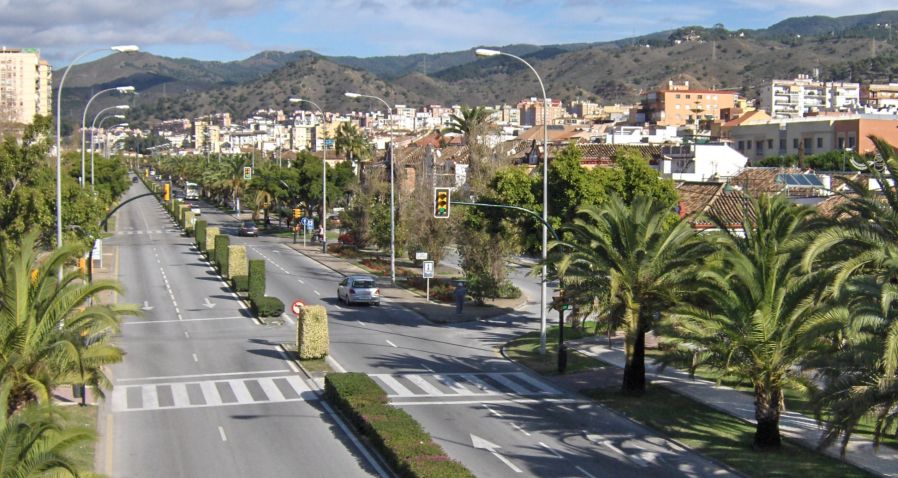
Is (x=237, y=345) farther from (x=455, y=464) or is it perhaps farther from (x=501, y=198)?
(x=455, y=464)

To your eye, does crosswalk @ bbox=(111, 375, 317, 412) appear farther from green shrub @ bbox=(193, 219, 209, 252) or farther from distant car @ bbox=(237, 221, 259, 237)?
distant car @ bbox=(237, 221, 259, 237)

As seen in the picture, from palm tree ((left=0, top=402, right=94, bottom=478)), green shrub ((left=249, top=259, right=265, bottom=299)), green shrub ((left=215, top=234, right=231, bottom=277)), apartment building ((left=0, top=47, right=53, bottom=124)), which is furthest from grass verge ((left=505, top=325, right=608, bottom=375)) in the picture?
apartment building ((left=0, top=47, right=53, bottom=124))

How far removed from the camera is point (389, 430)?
22109 millimetres

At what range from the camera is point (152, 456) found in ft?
72.8

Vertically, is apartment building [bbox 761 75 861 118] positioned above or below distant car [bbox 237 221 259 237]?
above

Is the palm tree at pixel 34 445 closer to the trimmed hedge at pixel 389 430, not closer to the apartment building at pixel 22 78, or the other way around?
the trimmed hedge at pixel 389 430

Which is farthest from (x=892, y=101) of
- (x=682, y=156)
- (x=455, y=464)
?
(x=455, y=464)

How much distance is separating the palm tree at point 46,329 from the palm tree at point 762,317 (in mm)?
12734

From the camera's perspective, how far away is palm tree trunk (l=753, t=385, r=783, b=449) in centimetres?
2269

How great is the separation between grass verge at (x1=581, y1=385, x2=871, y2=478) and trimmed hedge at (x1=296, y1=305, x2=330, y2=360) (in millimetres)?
8825

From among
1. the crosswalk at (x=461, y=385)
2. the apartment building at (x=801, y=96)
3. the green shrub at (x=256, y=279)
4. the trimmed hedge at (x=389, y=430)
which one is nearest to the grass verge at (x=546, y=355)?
the crosswalk at (x=461, y=385)

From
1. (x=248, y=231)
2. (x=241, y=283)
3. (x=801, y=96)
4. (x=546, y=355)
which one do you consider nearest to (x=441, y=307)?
(x=241, y=283)

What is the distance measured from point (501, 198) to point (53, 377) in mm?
24553

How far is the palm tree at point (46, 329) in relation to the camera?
786 inches
